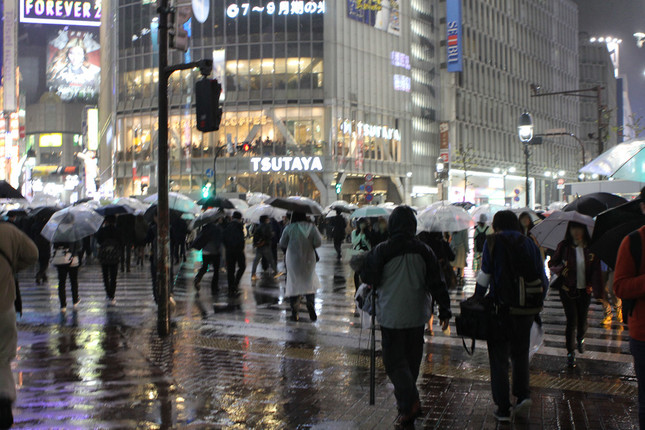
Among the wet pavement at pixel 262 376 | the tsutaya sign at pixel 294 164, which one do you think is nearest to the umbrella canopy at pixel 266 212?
the wet pavement at pixel 262 376

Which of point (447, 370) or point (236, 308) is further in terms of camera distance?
point (236, 308)

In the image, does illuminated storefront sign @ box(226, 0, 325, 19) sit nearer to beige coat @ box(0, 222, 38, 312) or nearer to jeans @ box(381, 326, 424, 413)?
beige coat @ box(0, 222, 38, 312)

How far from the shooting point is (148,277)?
19969 millimetres

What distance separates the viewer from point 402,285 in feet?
19.7

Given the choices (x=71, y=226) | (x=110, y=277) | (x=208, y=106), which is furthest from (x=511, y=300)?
(x=110, y=277)

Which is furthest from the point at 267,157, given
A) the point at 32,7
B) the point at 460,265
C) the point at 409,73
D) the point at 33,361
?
the point at 32,7

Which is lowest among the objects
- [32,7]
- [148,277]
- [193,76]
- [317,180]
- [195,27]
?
[148,277]

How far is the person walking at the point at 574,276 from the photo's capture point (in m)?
8.35

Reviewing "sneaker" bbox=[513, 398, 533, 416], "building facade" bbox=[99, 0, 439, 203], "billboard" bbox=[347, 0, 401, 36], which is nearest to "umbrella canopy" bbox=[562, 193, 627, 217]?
"sneaker" bbox=[513, 398, 533, 416]

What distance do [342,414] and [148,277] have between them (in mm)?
14543

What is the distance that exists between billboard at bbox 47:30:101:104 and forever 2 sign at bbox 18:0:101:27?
13.2 ft

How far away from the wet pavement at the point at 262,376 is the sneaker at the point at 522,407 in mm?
127

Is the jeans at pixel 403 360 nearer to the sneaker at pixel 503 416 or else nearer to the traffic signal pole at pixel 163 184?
the sneaker at pixel 503 416

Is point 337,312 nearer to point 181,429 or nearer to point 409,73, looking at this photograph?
point 181,429
